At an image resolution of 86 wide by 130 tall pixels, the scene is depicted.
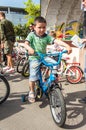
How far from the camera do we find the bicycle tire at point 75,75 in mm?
7927

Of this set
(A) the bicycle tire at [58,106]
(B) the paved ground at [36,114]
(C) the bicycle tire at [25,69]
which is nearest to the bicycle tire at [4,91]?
(B) the paved ground at [36,114]

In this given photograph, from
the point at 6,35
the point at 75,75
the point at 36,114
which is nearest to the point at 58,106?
the point at 36,114

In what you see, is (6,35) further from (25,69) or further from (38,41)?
(38,41)

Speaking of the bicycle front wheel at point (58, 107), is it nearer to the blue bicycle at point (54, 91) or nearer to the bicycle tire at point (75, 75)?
the blue bicycle at point (54, 91)

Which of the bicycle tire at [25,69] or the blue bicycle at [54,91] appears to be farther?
the bicycle tire at [25,69]

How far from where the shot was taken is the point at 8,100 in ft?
20.0

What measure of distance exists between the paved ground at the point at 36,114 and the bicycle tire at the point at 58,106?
0.42 feet

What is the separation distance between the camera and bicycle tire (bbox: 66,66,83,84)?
A: 26.0ft

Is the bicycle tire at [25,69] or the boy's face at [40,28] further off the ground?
the boy's face at [40,28]

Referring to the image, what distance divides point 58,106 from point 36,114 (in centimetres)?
78

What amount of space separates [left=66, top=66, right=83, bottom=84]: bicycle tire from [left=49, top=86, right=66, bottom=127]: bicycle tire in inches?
123

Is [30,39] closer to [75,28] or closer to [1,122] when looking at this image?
[1,122]

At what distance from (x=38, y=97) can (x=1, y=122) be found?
1.13 m

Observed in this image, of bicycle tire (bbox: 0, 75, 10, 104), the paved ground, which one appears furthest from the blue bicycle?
bicycle tire (bbox: 0, 75, 10, 104)
